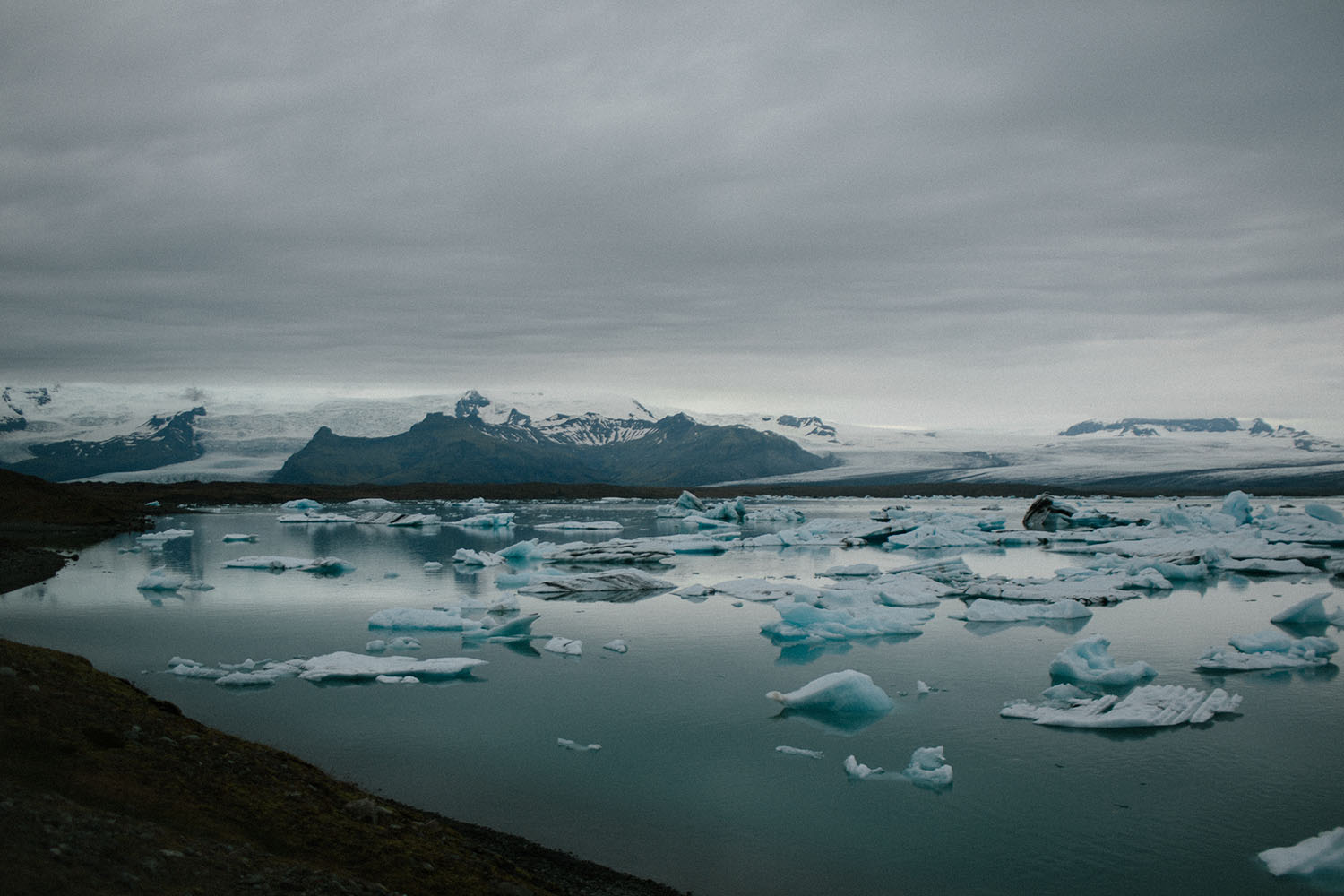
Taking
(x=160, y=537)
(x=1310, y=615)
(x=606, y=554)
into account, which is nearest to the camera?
(x=1310, y=615)

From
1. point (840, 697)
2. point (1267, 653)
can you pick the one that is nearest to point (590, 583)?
point (840, 697)

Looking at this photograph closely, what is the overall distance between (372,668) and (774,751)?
5.09 metres

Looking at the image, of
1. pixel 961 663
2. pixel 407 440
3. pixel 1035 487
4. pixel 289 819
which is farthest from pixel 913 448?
pixel 289 819

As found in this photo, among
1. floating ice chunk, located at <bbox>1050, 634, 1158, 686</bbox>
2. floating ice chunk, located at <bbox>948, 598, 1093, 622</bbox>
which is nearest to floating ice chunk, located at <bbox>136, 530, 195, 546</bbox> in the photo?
floating ice chunk, located at <bbox>948, 598, 1093, 622</bbox>

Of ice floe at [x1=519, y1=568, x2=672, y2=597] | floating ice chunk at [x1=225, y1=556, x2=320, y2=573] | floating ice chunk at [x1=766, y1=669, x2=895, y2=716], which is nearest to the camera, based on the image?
floating ice chunk at [x1=766, y1=669, x2=895, y2=716]

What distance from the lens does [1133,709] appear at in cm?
873

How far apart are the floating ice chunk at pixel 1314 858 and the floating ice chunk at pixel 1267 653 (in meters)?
5.92

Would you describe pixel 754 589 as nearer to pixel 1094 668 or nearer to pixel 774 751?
pixel 1094 668

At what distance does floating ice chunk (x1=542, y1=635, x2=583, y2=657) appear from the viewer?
1166cm

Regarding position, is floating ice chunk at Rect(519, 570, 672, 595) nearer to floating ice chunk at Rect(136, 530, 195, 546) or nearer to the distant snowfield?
floating ice chunk at Rect(136, 530, 195, 546)

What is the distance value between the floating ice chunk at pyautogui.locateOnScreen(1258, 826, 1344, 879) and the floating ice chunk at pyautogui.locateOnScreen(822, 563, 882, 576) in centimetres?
1433

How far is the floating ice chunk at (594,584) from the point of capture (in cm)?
1734

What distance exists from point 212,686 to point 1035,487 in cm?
8431

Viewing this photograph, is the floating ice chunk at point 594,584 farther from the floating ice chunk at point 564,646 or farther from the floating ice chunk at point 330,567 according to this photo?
the floating ice chunk at point 330,567
